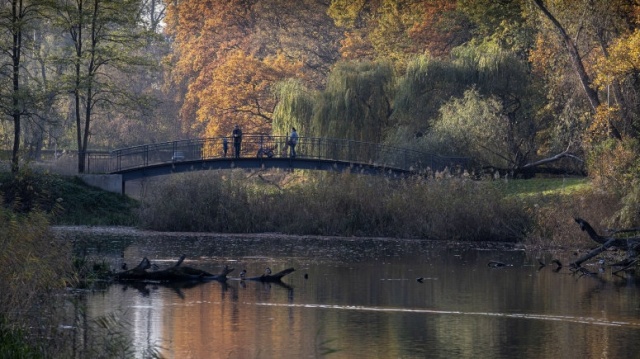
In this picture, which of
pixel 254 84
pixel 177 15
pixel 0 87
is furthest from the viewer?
pixel 177 15

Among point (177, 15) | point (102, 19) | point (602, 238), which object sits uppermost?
point (177, 15)

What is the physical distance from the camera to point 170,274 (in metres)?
25.3

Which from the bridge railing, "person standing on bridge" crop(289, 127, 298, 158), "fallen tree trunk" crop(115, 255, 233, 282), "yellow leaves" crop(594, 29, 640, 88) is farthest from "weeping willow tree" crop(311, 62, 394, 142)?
"fallen tree trunk" crop(115, 255, 233, 282)

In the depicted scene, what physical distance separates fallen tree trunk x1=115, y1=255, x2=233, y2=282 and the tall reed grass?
37.6ft

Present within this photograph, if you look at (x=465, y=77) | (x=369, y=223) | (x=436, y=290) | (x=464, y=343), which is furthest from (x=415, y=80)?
(x=464, y=343)

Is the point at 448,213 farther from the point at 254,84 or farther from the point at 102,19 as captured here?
the point at 254,84

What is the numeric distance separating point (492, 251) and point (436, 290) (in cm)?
836

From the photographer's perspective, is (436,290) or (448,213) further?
(448,213)

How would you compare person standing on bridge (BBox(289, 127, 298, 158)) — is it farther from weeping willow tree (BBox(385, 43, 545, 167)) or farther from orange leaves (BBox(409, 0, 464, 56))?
orange leaves (BBox(409, 0, 464, 56))

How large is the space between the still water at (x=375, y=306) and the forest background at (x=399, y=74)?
591 cm

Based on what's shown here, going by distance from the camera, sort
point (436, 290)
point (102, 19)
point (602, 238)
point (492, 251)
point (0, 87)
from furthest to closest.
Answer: point (102, 19)
point (0, 87)
point (492, 251)
point (602, 238)
point (436, 290)

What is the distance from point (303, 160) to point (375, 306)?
21.7 m

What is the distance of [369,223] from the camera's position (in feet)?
122

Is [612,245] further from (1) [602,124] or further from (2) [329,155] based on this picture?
(2) [329,155]
